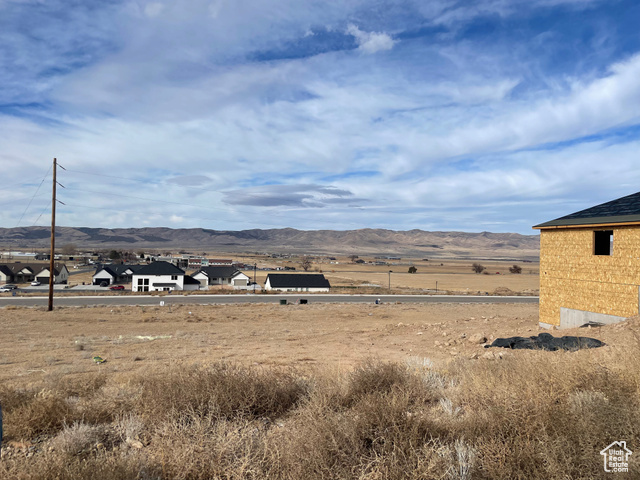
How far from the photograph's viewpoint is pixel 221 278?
77.4 meters

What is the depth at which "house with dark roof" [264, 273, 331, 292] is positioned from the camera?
213 ft

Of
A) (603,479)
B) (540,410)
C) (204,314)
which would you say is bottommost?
(204,314)

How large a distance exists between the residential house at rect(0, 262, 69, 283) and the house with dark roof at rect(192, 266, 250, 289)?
27670 mm

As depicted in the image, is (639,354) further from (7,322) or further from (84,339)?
(7,322)

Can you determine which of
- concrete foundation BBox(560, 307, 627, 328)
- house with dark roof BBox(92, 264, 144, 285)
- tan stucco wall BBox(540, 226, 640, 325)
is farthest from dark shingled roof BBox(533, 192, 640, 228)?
house with dark roof BBox(92, 264, 144, 285)

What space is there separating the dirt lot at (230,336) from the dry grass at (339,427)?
3.85m

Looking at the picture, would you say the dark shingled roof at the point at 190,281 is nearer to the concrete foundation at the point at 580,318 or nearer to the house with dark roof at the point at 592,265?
the house with dark roof at the point at 592,265

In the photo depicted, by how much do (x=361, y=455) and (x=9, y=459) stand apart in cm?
379

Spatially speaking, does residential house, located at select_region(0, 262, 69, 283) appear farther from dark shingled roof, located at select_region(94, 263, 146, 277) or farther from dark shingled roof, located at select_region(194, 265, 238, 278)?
dark shingled roof, located at select_region(194, 265, 238, 278)

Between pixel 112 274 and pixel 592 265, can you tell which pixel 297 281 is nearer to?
pixel 112 274

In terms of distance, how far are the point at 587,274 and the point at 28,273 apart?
96.3 m

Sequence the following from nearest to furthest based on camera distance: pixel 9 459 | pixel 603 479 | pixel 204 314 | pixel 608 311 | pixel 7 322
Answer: pixel 603 479, pixel 9 459, pixel 608 311, pixel 7 322, pixel 204 314

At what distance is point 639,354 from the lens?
638cm

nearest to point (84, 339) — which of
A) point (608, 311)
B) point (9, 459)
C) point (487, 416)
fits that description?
point (9, 459)
